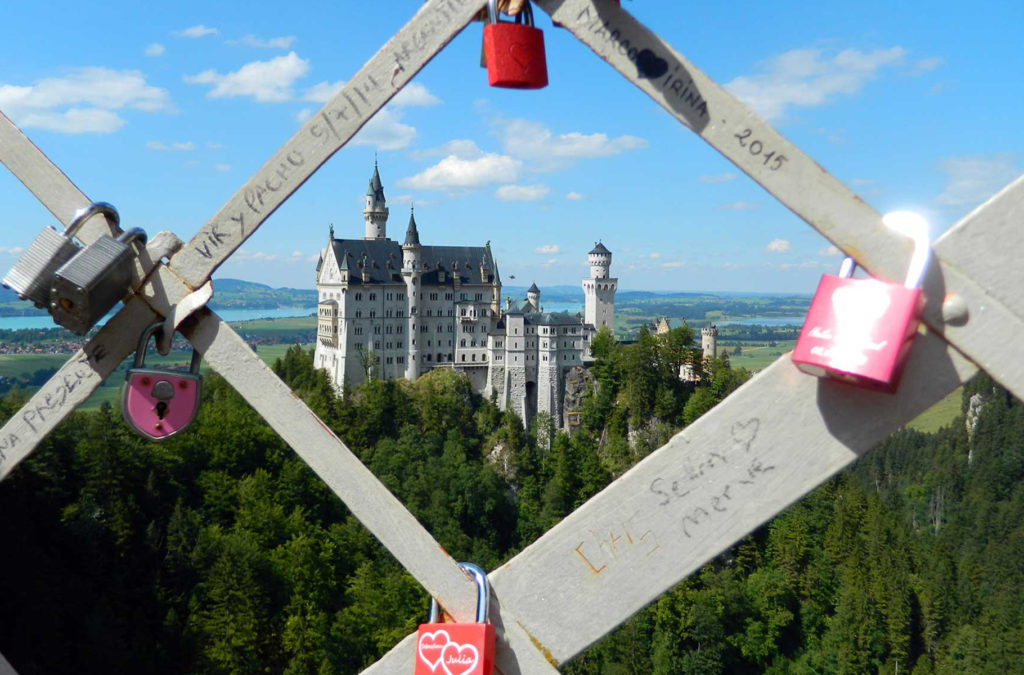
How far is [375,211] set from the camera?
192ft

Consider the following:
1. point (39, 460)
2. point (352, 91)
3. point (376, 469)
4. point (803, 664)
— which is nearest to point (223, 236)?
point (352, 91)

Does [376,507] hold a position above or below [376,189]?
below

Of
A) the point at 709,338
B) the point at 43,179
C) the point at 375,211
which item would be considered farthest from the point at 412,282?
the point at 43,179

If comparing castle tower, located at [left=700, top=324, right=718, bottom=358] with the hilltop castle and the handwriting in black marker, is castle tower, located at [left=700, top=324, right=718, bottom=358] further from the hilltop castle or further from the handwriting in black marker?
the handwriting in black marker

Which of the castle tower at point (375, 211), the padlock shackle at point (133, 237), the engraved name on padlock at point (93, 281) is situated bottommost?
the engraved name on padlock at point (93, 281)

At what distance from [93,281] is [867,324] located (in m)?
1.59

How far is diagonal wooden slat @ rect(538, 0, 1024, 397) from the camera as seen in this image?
1388mm

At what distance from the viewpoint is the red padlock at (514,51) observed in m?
1.59

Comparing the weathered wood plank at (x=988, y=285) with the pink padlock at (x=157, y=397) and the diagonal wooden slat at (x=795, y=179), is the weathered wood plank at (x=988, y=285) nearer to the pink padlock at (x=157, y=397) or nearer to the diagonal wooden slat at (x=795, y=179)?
the diagonal wooden slat at (x=795, y=179)

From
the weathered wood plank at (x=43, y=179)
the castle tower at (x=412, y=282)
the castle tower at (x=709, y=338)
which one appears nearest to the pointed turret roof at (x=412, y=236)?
the castle tower at (x=412, y=282)

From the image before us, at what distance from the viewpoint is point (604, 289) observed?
63094mm

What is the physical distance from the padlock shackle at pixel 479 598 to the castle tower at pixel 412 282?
50.6 metres

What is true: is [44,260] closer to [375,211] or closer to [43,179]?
[43,179]

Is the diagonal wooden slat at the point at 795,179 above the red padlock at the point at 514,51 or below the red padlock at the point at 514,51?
below
